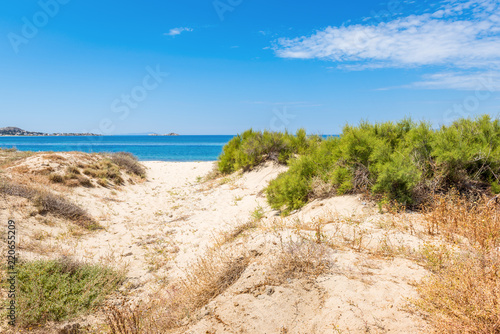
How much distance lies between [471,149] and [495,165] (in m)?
0.65

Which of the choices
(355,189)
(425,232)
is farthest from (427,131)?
(425,232)

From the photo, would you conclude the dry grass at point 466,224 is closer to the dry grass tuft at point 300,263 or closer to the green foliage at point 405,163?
the green foliage at point 405,163

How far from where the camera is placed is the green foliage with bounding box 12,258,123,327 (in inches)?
166

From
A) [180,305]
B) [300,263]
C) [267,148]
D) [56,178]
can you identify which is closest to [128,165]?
[56,178]

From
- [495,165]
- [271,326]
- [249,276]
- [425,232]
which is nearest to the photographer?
[271,326]

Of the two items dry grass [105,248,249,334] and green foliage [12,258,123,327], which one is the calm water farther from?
dry grass [105,248,249,334]

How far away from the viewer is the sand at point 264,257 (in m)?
3.19

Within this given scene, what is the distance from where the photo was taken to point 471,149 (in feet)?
22.0

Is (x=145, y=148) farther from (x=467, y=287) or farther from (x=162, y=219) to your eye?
(x=467, y=287)

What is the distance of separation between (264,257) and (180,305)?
4.72 feet

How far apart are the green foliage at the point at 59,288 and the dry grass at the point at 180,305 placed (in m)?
0.81

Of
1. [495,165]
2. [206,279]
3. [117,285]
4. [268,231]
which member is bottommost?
[117,285]

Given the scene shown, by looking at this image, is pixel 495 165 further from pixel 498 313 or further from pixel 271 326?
pixel 271 326

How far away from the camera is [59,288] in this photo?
15.8 feet
